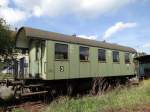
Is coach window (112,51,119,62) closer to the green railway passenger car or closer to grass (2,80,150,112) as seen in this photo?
the green railway passenger car

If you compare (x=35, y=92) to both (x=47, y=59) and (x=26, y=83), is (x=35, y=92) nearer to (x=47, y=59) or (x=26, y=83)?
(x=26, y=83)

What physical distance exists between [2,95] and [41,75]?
210cm

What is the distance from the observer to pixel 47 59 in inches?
480

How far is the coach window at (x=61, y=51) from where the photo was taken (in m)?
12.7

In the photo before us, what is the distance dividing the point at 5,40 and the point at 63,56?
1959cm

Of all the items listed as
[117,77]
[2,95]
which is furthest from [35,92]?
[117,77]

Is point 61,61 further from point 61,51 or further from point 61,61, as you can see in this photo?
point 61,51

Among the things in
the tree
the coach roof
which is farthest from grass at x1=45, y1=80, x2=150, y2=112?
the tree

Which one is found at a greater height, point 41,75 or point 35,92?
point 41,75

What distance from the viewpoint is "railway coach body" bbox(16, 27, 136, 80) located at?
12.4m

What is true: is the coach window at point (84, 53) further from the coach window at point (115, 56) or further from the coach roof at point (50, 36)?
the coach window at point (115, 56)

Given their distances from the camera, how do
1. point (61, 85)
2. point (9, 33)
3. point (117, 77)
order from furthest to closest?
1. point (9, 33)
2. point (117, 77)
3. point (61, 85)

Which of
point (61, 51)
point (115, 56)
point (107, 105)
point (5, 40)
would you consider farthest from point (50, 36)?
point (5, 40)

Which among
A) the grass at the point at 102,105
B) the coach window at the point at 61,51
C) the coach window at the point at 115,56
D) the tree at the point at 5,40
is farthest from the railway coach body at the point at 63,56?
the tree at the point at 5,40
